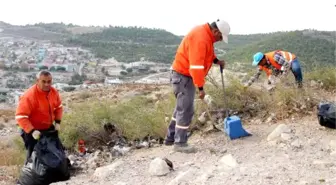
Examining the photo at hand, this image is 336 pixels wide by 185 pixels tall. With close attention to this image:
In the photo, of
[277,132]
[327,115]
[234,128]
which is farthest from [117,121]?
[327,115]

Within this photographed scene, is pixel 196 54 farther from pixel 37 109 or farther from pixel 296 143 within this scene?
pixel 37 109

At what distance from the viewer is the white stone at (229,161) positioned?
478 centimetres

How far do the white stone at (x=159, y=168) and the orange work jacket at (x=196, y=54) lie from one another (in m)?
0.95

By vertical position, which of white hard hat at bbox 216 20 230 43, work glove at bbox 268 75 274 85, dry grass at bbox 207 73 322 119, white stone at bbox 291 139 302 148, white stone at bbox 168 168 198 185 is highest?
white hard hat at bbox 216 20 230 43

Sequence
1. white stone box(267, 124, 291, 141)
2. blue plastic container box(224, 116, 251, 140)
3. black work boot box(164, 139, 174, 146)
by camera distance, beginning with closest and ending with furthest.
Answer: white stone box(267, 124, 291, 141), blue plastic container box(224, 116, 251, 140), black work boot box(164, 139, 174, 146)

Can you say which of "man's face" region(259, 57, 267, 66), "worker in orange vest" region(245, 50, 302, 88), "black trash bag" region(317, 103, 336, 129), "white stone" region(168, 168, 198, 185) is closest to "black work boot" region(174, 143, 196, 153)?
"white stone" region(168, 168, 198, 185)

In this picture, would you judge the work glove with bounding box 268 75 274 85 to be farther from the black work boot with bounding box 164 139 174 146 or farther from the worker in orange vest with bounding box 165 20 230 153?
the black work boot with bounding box 164 139 174 146

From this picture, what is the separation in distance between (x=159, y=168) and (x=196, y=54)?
1.32 m

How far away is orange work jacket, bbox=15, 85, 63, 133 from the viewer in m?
5.25

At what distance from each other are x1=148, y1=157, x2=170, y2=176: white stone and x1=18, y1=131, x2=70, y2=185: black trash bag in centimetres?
120

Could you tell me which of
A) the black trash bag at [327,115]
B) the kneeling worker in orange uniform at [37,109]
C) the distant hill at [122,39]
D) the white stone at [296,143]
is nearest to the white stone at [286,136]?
the white stone at [296,143]

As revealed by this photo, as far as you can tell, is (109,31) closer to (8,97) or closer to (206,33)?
(8,97)

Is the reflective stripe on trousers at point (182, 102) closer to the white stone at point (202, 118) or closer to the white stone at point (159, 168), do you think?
the white stone at point (159, 168)

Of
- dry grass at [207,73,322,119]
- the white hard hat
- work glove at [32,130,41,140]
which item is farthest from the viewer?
dry grass at [207,73,322,119]
